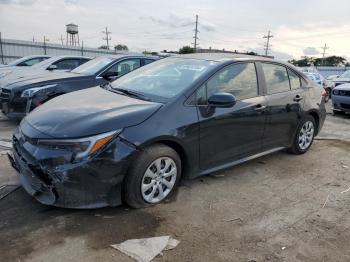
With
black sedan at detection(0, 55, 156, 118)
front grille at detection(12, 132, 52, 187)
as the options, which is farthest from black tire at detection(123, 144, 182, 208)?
black sedan at detection(0, 55, 156, 118)

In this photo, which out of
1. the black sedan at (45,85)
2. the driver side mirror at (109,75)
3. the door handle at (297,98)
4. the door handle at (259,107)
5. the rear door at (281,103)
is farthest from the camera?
the driver side mirror at (109,75)

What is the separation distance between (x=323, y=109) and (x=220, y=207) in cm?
327

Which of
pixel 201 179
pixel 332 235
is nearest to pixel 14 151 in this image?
pixel 201 179

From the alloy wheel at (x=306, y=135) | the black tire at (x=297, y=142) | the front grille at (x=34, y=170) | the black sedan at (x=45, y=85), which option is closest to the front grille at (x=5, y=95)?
the black sedan at (x=45, y=85)

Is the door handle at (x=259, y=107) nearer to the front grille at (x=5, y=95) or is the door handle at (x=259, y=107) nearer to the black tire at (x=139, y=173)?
the black tire at (x=139, y=173)

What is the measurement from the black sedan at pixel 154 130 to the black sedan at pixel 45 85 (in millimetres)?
2465

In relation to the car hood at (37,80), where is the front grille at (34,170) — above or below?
below

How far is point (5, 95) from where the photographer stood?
22.6ft

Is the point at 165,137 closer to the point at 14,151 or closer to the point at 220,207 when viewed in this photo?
the point at 220,207

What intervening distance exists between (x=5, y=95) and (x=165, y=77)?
3914 mm

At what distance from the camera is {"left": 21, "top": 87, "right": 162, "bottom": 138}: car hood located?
3361mm

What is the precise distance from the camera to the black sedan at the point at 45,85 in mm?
6691

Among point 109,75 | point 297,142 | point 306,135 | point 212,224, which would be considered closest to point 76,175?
point 212,224

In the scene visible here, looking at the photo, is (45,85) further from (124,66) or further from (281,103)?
(281,103)
